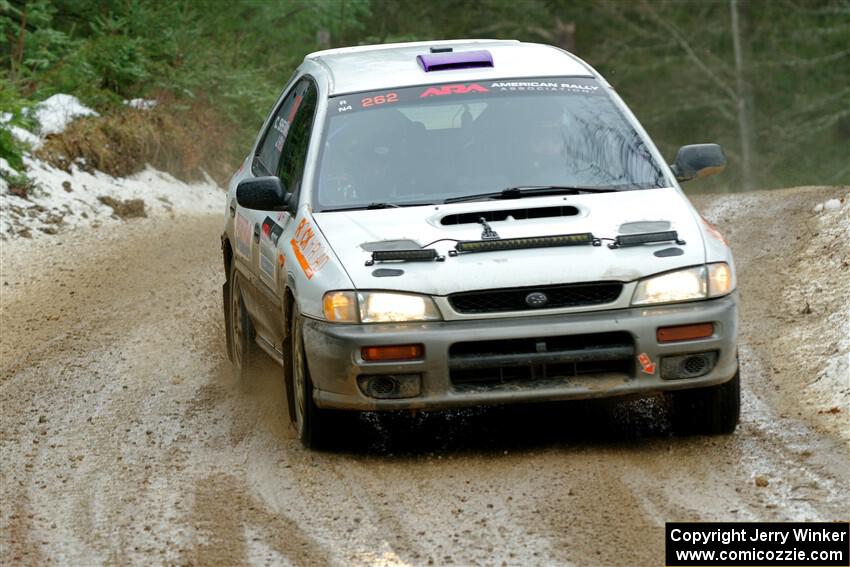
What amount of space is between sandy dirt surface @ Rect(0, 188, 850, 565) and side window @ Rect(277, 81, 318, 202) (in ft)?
4.09

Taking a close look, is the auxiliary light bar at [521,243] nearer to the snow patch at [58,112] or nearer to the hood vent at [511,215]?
the hood vent at [511,215]

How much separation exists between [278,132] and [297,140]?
32.5 inches

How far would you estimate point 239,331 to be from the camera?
926cm

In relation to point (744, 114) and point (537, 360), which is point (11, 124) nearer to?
point (537, 360)

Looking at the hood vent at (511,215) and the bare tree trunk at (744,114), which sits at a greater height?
the hood vent at (511,215)

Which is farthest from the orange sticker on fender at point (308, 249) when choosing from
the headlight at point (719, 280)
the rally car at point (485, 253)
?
the headlight at point (719, 280)

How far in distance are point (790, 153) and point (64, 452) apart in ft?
114

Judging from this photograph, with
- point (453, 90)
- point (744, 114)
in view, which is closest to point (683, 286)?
Result: point (453, 90)

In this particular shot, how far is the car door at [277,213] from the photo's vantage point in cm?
771

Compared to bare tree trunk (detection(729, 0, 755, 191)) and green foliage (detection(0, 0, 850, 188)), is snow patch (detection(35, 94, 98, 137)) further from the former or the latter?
bare tree trunk (detection(729, 0, 755, 191))

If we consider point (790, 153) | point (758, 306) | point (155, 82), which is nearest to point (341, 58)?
point (758, 306)

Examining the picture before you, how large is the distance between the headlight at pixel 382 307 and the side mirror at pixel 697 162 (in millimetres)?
1912

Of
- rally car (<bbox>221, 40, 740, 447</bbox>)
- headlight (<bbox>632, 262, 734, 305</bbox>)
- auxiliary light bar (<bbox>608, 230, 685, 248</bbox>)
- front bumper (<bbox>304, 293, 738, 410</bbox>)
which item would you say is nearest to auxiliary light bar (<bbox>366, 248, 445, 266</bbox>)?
rally car (<bbox>221, 40, 740, 447</bbox>)

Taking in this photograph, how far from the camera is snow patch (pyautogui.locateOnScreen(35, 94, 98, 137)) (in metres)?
17.9
